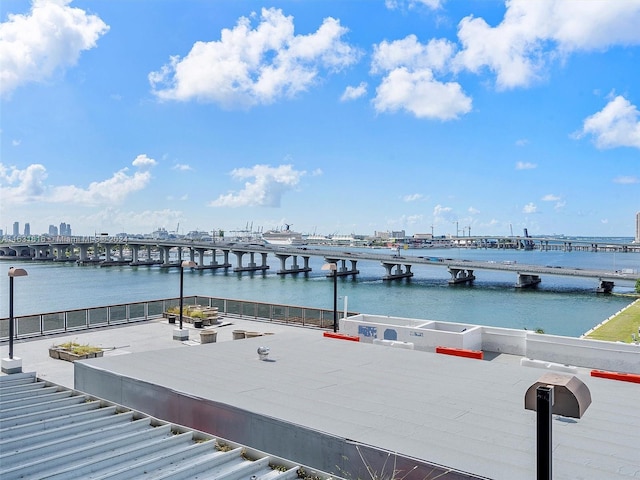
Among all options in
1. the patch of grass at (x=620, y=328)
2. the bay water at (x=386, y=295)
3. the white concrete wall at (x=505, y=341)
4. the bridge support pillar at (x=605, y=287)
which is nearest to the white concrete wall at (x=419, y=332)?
the white concrete wall at (x=505, y=341)

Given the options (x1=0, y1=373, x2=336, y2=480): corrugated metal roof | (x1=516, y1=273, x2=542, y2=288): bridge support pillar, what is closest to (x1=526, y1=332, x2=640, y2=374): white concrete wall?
(x1=0, y1=373, x2=336, y2=480): corrugated metal roof

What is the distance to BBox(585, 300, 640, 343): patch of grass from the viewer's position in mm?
29078

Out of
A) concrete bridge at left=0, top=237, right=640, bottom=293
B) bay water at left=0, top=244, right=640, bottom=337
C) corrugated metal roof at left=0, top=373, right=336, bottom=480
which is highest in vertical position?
corrugated metal roof at left=0, top=373, right=336, bottom=480

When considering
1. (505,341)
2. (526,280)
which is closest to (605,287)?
(526,280)

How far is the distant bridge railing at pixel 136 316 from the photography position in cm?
1745

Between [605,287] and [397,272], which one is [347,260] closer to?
[397,272]

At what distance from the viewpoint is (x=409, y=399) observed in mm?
7246

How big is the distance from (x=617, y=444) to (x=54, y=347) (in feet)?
47.5

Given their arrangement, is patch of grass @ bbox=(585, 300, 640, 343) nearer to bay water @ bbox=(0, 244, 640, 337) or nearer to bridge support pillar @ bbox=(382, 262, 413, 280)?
bay water @ bbox=(0, 244, 640, 337)

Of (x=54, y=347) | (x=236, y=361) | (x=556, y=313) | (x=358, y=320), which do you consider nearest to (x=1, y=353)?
(x=54, y=347)

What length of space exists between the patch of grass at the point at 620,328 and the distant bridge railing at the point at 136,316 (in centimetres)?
1849

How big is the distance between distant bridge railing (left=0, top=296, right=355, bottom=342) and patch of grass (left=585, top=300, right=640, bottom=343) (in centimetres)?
1849

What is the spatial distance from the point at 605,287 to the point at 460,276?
21.9 meters

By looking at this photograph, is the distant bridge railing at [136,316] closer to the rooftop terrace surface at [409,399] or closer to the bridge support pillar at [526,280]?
the rooftop terrace surface at [409,399]
